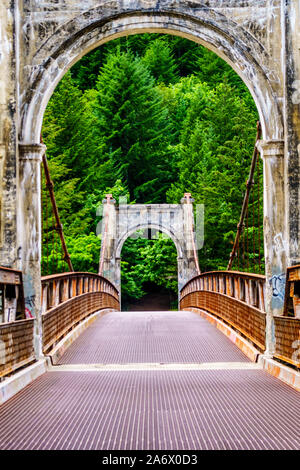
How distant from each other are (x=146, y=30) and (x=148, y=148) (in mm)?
32251

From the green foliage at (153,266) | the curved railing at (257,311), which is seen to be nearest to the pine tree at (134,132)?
the green foliage at (153,266)

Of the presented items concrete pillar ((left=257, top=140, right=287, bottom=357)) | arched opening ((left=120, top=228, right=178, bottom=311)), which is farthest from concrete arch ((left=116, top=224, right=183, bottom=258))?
concrete pillar ((left=257, top=140, right=287, bottom=357))

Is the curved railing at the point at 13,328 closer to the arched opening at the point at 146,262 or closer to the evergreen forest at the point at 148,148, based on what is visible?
the evergreen forest at the point at 148,148

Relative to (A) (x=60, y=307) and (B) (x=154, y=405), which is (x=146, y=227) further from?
(B) (x=154, y=405)

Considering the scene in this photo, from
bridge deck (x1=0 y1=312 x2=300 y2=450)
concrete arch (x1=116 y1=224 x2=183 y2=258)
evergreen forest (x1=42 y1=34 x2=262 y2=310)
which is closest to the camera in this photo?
bridge deck (x1=0 y1=312 x2=300 y2=450)

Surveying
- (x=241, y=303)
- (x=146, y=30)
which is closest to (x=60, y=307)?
(x=241, y=303)

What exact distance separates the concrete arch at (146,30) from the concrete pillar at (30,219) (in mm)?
186

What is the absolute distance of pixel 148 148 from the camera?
1561 inches

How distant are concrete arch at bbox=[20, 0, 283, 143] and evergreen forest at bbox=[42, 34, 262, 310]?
49.8 feet

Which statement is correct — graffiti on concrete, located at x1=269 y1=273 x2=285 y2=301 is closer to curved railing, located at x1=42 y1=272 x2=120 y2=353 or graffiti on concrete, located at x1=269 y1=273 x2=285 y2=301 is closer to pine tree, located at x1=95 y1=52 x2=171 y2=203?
curved railing, located at x1=42 y1=272 x2=120 y2=353

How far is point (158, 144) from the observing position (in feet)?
133

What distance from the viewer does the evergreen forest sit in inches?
1077

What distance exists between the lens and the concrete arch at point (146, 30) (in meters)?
7.16
